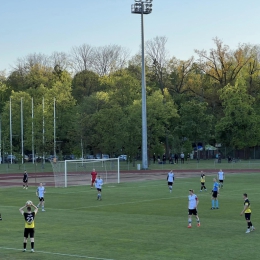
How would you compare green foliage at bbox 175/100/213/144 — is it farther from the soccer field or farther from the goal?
the soccer field

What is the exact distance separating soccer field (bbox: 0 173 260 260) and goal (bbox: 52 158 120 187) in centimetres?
1029

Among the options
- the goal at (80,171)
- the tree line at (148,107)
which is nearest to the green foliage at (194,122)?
the tree line at (148,107)

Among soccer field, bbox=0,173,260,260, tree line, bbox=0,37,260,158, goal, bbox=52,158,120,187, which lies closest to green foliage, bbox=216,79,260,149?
tree line, bbox=0,37,260,158

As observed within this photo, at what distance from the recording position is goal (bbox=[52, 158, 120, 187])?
191ft

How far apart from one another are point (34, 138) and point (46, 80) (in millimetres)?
32868

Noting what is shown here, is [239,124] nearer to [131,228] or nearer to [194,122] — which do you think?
[194,122]

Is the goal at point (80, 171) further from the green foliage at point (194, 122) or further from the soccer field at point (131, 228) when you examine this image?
the green foliage at point (194, 122)

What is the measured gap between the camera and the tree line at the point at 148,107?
89688 millimetres

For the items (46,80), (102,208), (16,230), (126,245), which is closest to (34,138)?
(46,80)

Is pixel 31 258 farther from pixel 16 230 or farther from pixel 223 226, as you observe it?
pixel 223 226

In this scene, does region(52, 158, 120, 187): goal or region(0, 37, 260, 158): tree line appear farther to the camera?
region(0, 37, 260, 158): tree line

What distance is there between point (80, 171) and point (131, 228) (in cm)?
3857

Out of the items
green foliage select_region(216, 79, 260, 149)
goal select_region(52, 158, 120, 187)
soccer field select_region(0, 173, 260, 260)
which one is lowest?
soccer field select_region(0, 173, 260, 260)

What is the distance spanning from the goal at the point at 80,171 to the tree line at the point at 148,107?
785 inches
